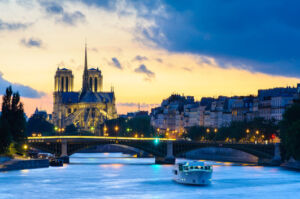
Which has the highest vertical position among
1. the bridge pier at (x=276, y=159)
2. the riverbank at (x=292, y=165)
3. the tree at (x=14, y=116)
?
the tree at (x=14, y=116)

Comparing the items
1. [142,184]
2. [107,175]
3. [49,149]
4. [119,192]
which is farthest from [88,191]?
[49,149]

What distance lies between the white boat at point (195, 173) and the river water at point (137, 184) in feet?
4.20

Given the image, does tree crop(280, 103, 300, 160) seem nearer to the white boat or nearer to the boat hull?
the white boat

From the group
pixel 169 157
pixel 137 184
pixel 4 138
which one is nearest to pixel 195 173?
pixel 137 184

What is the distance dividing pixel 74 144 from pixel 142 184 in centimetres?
4733

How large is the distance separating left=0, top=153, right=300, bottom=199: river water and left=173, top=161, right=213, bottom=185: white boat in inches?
50.4

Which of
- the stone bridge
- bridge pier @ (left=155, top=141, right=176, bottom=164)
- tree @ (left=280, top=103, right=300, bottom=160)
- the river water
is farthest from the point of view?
bridge pier @ (left=155, top=141, right=176, bottom=164)

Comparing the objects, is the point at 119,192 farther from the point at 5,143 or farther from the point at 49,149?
the point at 49,149

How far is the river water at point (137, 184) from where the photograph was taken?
260ft

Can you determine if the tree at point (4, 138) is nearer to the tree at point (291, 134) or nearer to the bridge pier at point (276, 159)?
the tree at point (291, 134)

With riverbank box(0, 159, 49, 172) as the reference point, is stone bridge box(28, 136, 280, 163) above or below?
above

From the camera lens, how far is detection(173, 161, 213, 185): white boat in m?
88.9

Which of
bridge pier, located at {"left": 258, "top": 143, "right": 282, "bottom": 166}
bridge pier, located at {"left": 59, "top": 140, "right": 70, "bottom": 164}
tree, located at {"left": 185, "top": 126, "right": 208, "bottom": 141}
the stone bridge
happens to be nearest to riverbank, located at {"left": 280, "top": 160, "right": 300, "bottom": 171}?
bridge pier, located at {"left": 258, "top": 143, "right": 282, "bottom": 166}

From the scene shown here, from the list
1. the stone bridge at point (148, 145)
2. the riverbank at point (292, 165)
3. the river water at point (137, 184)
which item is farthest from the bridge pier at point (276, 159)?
the river water at point (137, 184)
